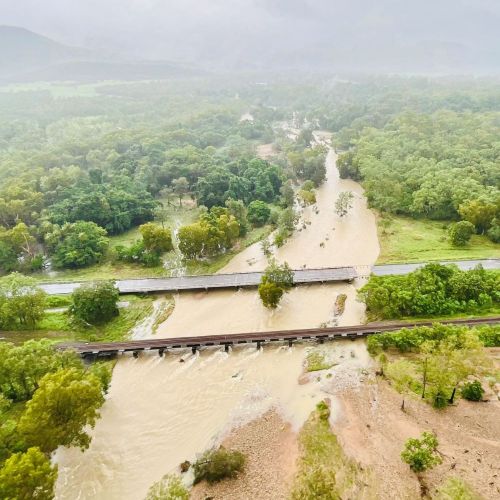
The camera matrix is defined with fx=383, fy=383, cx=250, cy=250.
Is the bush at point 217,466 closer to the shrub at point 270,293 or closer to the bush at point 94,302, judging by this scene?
the shrub at point 270,293

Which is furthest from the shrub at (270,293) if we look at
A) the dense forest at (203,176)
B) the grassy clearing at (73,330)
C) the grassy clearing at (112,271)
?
the grassy clearing at (112,271)

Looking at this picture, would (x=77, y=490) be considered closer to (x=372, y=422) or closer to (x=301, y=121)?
(x=372, y=422)

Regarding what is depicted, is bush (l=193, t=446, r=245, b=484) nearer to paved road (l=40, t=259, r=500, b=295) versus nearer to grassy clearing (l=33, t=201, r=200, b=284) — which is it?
paved road (l=40, t=259, r=500, b=295)

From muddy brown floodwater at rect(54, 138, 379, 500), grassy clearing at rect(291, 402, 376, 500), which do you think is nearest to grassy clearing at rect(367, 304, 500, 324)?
muddy brown floodwater at rect(54, 138, 379, 500)

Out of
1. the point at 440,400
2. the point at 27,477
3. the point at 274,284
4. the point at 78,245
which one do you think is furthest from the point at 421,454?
the point at 78,245

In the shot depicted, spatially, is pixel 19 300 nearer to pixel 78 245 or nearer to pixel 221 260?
pixel 78 245

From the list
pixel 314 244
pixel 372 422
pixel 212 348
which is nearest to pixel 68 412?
pixel 212 348
